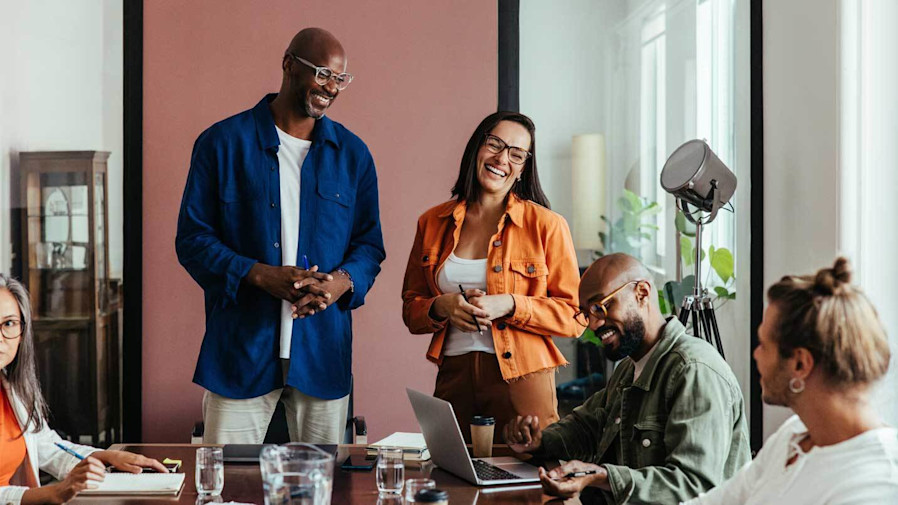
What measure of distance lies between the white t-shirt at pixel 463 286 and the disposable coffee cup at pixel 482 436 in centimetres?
50

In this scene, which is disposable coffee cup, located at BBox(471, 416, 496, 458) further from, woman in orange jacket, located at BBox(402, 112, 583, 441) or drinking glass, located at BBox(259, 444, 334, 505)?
drinking glass, located at BBox(259, 444, 334, 505)

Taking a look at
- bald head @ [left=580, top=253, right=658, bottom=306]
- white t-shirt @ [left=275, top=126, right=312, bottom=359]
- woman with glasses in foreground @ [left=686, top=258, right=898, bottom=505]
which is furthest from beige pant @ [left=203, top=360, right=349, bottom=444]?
woman with glasses in foreground @ [left=686, top=258, right=898, bottom=505]

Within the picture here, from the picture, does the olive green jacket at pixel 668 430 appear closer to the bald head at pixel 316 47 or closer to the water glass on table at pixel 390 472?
the water glass on table at pixel 390 472

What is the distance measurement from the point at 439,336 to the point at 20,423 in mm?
1237

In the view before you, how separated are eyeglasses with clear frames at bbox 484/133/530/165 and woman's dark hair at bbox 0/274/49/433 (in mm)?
1481

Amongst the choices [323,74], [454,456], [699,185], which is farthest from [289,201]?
[699,185]

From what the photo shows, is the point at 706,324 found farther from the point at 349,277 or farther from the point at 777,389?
the point at 777,389

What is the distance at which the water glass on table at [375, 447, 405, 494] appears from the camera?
2.10 meters

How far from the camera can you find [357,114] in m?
4.39

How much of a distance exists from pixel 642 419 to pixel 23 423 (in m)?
1.54

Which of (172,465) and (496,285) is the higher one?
(496,285)

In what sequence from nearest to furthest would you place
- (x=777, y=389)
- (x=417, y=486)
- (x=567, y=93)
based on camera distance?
(x=777, y=389) < (x=417, y=486) < (x=567, y=93)

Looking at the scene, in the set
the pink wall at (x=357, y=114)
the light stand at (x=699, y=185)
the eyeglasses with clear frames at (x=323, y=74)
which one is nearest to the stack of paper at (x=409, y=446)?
the eyeglasses with clear frames at (x=323, y=74)

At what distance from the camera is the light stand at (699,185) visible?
3678mm
